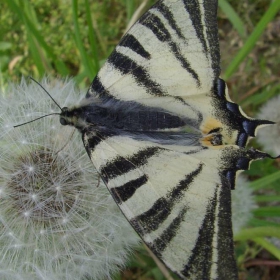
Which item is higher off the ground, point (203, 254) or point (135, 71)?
point (135, 71)

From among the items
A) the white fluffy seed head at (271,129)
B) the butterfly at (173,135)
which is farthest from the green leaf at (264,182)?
the butterfly at (173,135)

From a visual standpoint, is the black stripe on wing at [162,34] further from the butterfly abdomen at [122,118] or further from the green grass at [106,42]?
the green grass at [106,42]

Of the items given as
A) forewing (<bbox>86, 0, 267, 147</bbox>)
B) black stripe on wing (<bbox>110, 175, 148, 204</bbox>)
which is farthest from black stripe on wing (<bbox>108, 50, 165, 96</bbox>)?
black stripe on wing (<bbox>110, 175, 148, 204</bbox>)

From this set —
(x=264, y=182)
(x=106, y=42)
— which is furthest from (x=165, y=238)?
(x=106, y=42)

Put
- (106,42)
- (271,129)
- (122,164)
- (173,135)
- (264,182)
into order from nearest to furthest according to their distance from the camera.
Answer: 1. (122,164)
2. (173,135)
3. (264,182)
4. (271,129)
5. (106,42)

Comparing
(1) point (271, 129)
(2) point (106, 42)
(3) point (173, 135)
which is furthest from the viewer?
(2) point (106, 42)

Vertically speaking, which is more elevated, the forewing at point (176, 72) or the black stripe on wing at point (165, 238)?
the forewing at point (176, 72)

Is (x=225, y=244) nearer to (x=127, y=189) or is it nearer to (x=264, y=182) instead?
(x=127, y=189)

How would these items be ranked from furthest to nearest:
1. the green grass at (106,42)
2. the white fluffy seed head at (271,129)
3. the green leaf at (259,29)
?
1. the green grass at (106,42)
2. the white fluffy seed head at (271,129)
3. the green leaf at (259,29)
